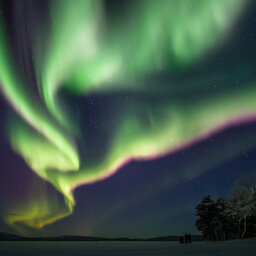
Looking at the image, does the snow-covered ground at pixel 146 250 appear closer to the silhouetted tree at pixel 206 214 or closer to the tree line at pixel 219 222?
the tree line at pixel 219 222

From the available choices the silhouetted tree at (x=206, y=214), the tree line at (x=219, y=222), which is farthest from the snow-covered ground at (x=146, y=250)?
the silhouetted tree at (x=206, y=214)

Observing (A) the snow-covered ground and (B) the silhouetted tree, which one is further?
(B) the silhouetted tree

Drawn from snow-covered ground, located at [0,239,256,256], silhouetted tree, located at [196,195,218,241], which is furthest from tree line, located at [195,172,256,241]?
snow-covered ground, located at [0,239,256,256]

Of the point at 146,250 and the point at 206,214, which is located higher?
the point at 206,214

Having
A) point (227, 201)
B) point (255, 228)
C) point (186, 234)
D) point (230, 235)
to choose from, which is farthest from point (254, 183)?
point (230, 235)

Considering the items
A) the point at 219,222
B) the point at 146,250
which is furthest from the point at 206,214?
the point at 146,250

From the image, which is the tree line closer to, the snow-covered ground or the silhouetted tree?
the silhouetted tree

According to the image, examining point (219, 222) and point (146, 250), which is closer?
point (146, 250)

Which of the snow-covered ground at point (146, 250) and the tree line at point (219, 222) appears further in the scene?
the tree line at point (219, 222)

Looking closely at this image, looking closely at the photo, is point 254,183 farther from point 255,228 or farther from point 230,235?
point 230,235

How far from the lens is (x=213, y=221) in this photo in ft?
188

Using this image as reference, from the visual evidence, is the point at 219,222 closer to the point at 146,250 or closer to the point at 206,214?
the point at 206,214

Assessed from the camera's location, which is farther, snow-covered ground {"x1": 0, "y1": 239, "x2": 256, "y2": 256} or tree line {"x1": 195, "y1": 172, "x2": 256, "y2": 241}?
tree line {"x1": 195, "y1": 172, "x2": 256, "y2": 241}

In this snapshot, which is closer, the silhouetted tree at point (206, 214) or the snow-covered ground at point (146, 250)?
the snow-covered ground at point (146, 250)
